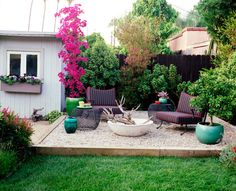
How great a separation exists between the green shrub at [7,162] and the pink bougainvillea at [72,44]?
4938 millimetres

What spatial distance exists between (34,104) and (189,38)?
12.1m

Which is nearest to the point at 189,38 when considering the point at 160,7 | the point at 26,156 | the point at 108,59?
the point at 160,7

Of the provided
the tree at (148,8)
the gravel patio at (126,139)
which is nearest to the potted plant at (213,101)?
the gravel patio at (126,139)

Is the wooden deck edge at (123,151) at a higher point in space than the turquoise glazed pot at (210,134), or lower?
lower

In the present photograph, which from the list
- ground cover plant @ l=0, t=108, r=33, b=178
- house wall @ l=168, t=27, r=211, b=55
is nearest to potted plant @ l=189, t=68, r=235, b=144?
ground cover plant @ l=0, t=108, r=33, b=178

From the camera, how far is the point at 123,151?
5738 millimetres

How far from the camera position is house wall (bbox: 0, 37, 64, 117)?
32.3ft

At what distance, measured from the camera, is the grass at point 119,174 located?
4309 millimetres

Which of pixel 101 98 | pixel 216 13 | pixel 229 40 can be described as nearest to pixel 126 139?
pixel 101 98

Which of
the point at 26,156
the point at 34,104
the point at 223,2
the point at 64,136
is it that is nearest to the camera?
the point at 26,156

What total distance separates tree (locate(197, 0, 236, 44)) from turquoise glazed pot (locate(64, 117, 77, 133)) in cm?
594

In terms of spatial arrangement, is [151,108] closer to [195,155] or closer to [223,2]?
[195,155]

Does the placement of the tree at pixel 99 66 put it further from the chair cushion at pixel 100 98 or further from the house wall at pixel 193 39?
the house wall at pixel 193 39

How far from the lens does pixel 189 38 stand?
19.4 m
